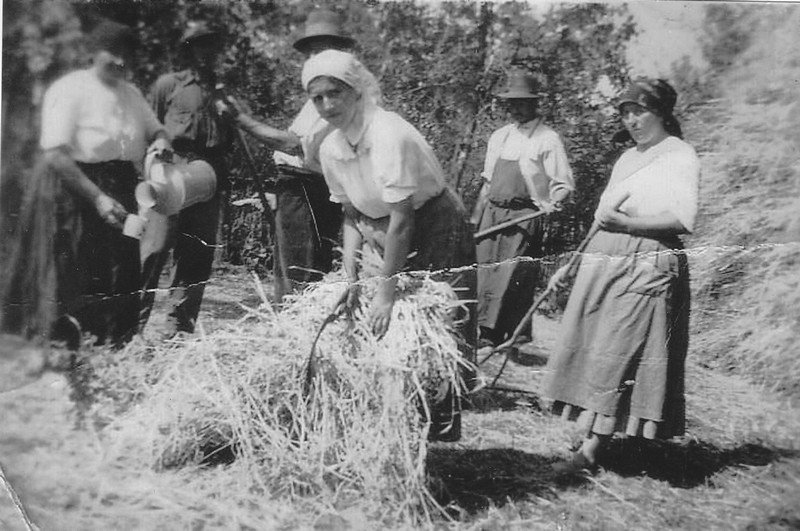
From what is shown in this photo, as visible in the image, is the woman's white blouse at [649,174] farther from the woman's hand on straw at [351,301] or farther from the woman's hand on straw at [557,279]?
the woman's hand on straw at [351,301]

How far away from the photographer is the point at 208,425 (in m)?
2.99

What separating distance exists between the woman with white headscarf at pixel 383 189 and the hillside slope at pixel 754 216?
0.81 m

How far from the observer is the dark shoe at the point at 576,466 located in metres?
3.14

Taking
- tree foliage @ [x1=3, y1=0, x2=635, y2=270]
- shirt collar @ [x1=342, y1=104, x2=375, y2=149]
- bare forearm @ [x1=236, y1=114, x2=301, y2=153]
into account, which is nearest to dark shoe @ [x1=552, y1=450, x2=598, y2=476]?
tree foliage @ [x1=3, y1=0, x2=635, y2=270]

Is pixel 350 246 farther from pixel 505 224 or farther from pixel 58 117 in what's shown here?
pixel 58 117

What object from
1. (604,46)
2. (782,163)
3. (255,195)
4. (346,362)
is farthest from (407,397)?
→ (782,163)

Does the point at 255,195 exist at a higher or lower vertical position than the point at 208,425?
higher

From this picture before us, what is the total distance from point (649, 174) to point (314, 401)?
4.22ft

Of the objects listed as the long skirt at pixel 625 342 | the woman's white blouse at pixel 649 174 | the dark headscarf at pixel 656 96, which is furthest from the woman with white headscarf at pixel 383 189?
the dark headscarf at pixel 656 96

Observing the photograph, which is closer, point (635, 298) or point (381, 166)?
point (381, 166)

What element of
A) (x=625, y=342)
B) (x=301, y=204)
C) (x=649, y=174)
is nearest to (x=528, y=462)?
(x=625, y=342)

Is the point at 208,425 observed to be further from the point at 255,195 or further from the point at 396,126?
the point at 396,126

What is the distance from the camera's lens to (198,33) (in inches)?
114

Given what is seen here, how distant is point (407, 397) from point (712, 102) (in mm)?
1356
